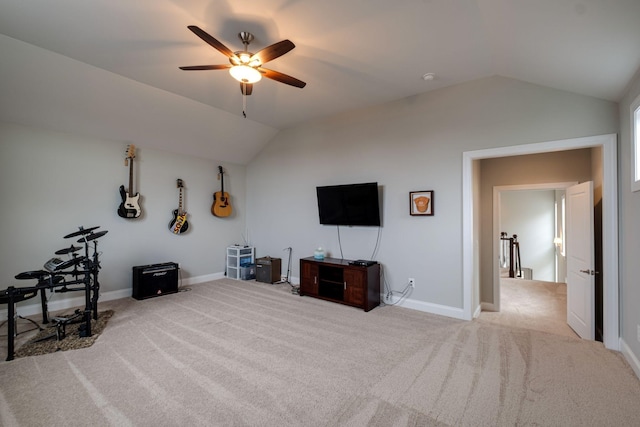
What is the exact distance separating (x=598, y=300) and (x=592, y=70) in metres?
2.69

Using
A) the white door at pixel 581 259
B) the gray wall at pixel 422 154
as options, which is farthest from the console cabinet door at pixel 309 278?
the white door at pixel 581 259

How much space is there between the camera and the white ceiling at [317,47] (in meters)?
2.07

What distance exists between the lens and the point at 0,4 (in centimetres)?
224

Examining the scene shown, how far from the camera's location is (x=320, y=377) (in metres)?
2.26

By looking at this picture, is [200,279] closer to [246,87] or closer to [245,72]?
[246,87]

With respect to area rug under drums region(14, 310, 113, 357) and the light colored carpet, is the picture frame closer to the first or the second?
the light colored carpet

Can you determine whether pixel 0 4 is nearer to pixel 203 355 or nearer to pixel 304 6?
pixel 304 6

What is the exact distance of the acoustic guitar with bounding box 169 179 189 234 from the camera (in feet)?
16.9

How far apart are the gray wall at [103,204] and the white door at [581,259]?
18.9 feet

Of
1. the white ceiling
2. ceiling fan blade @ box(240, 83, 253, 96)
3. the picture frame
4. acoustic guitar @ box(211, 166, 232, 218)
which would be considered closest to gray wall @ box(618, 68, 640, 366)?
the white ceiling

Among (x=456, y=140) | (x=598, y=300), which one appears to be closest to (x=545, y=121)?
(x=456, y=140)

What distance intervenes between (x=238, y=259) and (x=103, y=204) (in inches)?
96.8

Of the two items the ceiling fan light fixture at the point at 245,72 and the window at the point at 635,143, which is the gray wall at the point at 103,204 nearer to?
the ceiling fan light fixture at the point at 245,72

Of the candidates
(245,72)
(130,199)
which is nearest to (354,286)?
(245,72)
